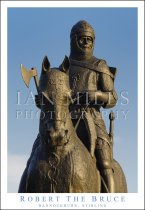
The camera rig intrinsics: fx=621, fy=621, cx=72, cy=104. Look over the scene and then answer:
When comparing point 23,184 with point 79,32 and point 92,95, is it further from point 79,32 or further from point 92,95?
point 79,32

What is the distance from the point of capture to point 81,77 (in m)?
13.0

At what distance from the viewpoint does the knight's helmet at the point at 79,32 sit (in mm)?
13148

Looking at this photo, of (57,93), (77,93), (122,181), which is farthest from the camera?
(122,181)

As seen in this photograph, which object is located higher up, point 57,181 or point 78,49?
point 78,49

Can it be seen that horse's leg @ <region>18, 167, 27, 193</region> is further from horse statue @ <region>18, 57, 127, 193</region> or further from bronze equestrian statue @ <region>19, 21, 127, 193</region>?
horse statue @ <region>18, 57, 127, 193</region>

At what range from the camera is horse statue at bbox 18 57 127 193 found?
34.5ft

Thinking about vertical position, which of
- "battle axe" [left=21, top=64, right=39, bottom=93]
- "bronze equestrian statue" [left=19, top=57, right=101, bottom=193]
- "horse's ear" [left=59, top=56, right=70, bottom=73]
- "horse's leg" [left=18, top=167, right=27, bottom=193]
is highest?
"horse's ear" [left=59, top=56, right=70, bottom=73]

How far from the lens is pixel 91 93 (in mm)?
12422

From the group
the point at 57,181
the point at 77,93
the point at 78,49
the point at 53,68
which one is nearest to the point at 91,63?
the point at 78,49

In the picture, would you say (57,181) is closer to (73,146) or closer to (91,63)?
(73,146)

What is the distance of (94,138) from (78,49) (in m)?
2.11

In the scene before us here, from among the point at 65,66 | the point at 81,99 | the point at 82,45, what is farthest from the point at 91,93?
the point at 65,66

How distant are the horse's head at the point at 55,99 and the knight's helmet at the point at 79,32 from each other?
88.4 inches

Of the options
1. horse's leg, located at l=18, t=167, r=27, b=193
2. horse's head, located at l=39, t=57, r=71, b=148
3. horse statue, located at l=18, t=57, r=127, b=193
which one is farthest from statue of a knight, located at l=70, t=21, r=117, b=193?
horse's leg, located at l=18, t=167, r=27, b=193
